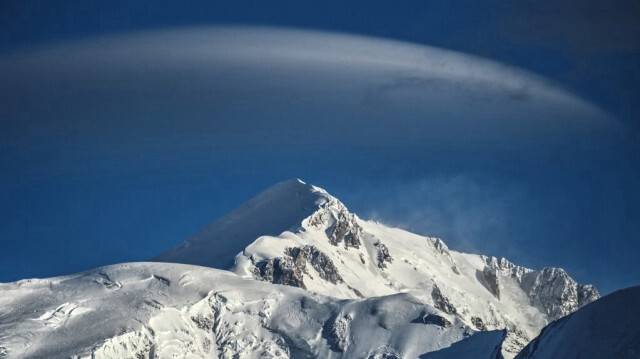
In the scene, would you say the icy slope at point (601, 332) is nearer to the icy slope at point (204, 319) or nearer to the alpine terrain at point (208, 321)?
the alpine terrain at point (208, 321)

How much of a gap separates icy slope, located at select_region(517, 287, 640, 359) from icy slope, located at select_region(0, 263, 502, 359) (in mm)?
77824

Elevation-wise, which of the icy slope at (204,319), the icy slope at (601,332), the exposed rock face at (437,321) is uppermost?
the icy slope at (601,332)

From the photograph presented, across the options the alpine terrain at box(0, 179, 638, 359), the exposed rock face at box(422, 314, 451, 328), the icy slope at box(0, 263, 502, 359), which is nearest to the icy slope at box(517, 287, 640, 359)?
the alpine terrain at box(0, 179, 638, 359)

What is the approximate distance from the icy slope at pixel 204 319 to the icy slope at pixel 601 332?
255 ft

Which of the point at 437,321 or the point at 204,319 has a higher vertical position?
the point at 437,321

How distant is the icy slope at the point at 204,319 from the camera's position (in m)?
154

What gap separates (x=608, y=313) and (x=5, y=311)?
4468 inches

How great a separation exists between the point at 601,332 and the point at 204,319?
102m

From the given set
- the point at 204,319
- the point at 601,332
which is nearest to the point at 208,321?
the point at 204,319

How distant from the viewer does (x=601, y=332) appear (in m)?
77.8

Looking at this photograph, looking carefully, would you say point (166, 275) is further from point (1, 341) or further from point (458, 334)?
point (458, 334)

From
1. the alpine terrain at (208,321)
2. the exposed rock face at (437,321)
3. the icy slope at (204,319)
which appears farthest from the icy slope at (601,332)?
the exposed rock face at (437,321)

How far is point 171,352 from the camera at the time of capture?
514 feet

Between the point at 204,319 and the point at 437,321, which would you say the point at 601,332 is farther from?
the point at 204,319
